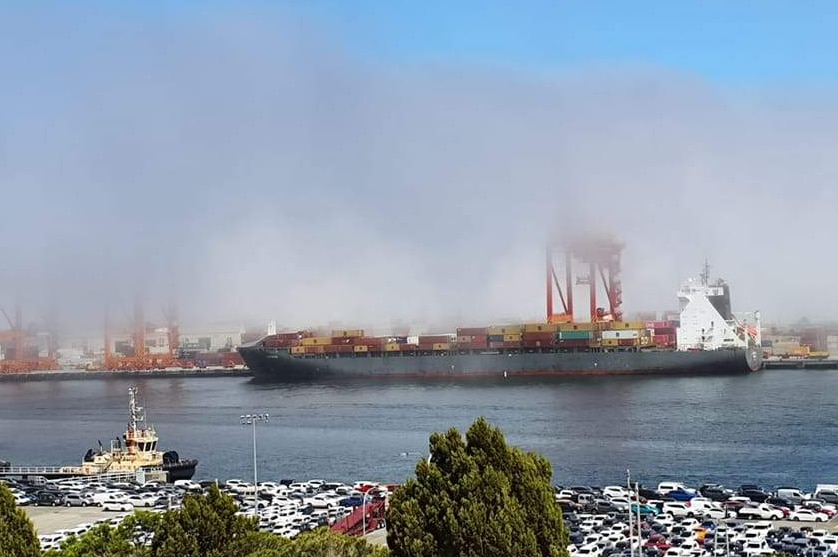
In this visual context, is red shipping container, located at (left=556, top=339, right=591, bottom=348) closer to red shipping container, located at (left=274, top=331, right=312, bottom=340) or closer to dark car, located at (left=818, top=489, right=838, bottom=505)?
red shipping container, located at (left=274, top=331, right=312, bottom=340)

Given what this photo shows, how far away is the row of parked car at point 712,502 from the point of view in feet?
37.7

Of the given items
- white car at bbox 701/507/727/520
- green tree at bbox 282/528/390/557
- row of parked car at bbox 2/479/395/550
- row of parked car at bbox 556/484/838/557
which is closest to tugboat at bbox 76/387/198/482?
row of parked car at bbox 2/479/395/550

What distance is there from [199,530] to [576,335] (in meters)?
34.5

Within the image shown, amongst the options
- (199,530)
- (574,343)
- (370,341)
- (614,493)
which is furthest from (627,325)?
(199,530)

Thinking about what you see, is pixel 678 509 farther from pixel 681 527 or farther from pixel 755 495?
pixel 755 495

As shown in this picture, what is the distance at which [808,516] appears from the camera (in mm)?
11203

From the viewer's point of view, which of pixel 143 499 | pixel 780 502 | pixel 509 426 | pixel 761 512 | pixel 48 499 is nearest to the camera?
pixel 761 512

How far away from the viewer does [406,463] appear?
717 inches

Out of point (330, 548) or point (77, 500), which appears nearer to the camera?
point (330, 548)

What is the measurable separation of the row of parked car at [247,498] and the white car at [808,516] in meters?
4.71

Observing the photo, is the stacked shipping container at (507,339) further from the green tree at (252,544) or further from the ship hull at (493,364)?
the green tree at (252,544)

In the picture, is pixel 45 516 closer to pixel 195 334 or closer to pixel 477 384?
pixel 477 384

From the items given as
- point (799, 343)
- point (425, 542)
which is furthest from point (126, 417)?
point (799, 343)

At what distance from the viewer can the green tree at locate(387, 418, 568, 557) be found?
4.61 metres
